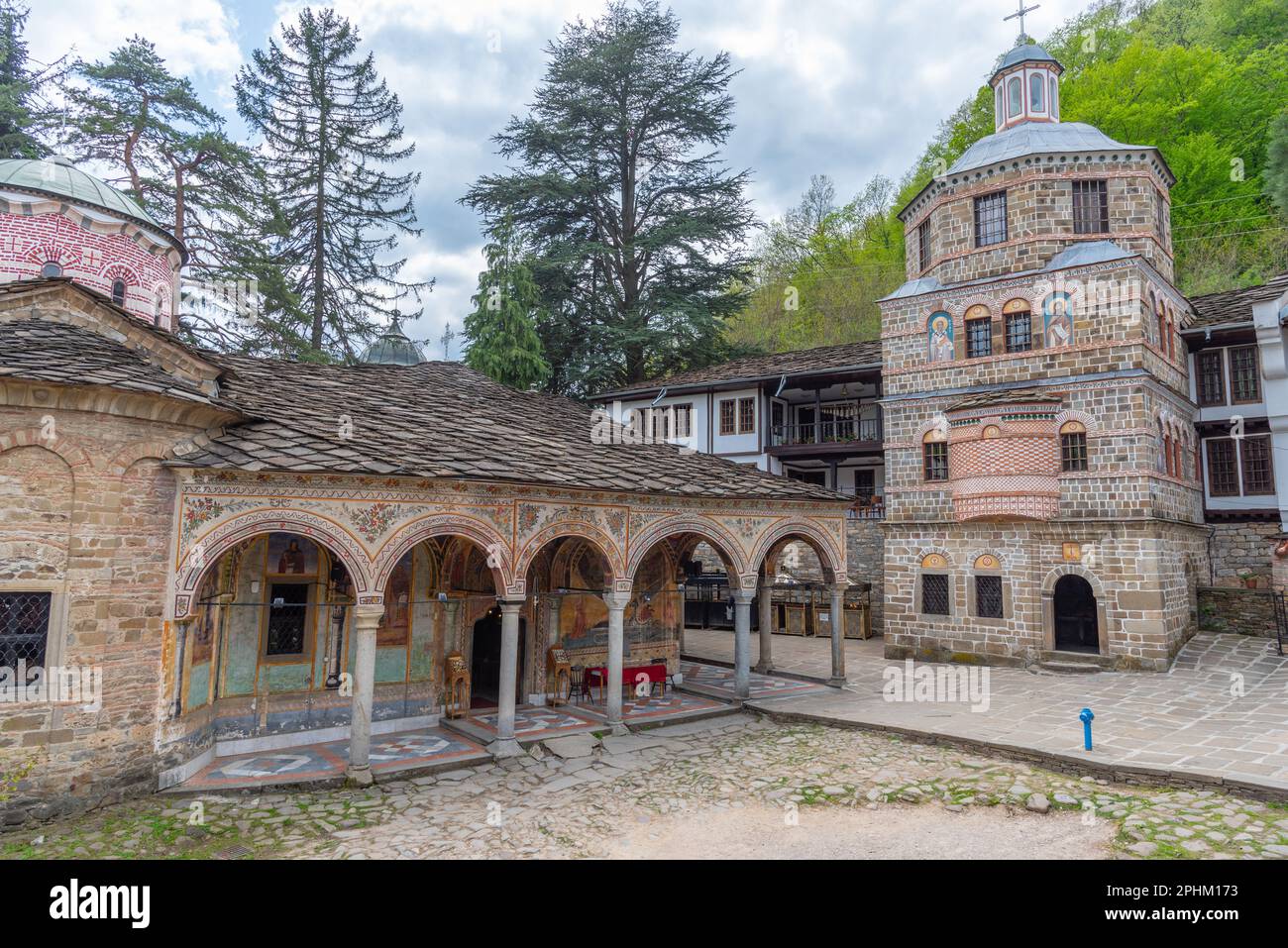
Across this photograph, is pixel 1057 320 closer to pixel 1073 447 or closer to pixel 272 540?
pixel 1073 447

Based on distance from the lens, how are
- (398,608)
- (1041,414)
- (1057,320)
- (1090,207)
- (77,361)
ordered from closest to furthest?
(77,361) → (398,608) → (1041,414) → (1057,320) → (1090,207)

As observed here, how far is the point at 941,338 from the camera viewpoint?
1838 cm

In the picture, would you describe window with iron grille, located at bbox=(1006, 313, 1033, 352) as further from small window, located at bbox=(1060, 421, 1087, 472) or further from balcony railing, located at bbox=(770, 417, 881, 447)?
balcony railing, located at bbox=(770, 417, 881, 447)

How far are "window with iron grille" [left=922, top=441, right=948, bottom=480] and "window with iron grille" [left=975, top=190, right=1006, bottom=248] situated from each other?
17.0 feet

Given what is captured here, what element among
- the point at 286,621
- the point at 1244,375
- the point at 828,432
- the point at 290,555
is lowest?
the point at 286,621

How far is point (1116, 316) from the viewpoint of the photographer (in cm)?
1598

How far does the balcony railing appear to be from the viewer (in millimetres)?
25516

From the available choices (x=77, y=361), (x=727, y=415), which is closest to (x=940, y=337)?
(x=727, y=415)

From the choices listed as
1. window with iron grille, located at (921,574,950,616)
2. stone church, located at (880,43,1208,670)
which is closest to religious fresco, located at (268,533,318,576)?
stone church, located at (880,43,1208,670)

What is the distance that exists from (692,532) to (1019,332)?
1034 centimetres
